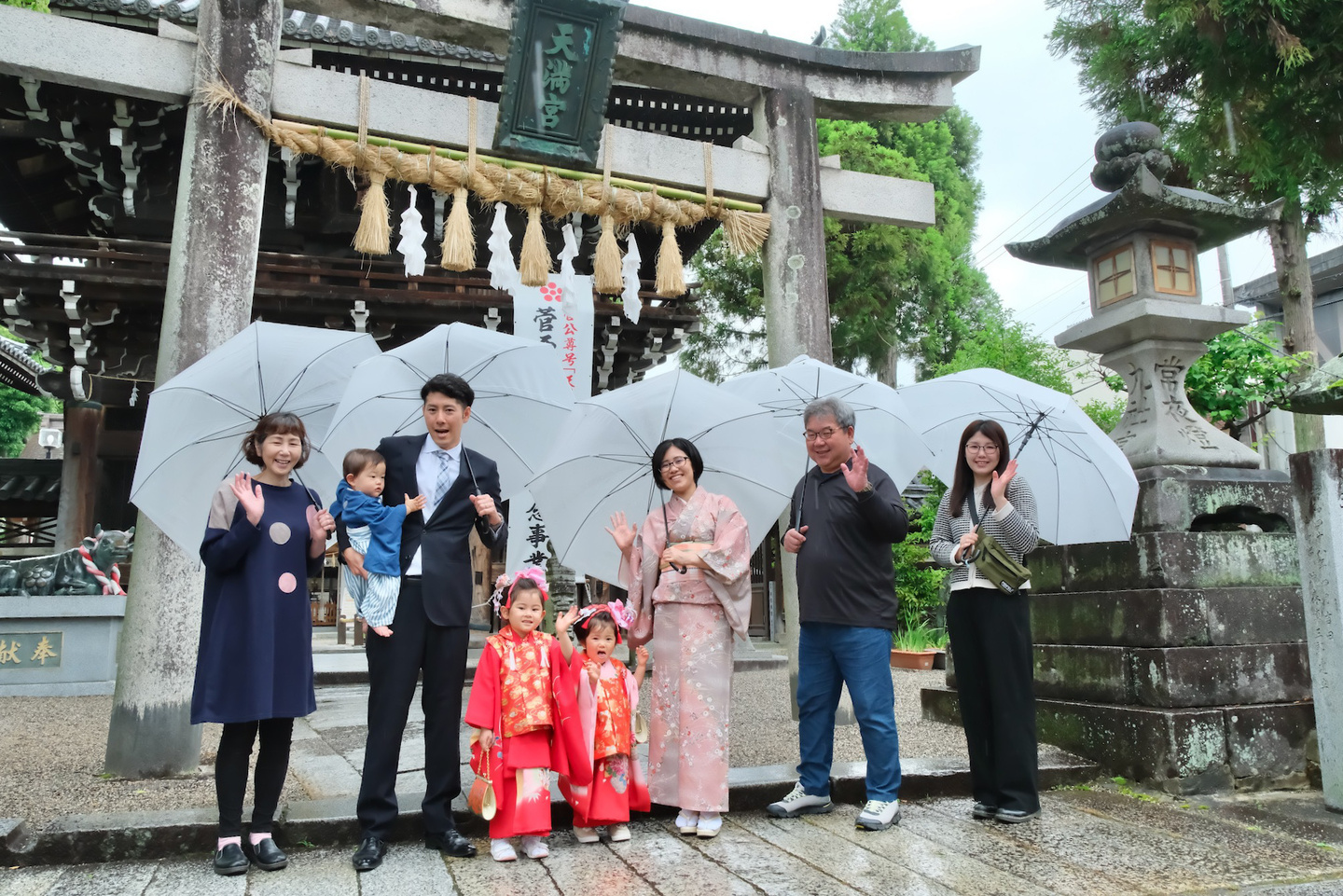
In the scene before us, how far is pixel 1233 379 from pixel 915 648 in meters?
4.99

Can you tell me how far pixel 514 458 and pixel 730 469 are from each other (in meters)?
1.01

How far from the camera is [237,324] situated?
17.0 ft

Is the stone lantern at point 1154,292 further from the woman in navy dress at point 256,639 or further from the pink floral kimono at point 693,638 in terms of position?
the woman in navy dress at point 256,639

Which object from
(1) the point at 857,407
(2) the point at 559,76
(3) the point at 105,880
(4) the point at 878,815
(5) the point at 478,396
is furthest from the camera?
(2) the point at 559,76

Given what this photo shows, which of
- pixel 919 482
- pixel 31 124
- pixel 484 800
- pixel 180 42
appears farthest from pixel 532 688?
pixel 919 482

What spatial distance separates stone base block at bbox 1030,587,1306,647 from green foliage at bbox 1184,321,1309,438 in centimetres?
394

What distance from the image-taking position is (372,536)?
336 cm

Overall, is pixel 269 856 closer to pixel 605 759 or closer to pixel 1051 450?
pixel 605 759

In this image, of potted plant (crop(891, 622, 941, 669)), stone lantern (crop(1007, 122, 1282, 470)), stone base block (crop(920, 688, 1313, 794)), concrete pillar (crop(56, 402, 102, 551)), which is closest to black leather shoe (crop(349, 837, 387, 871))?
stone base block (crop(920, 688, 1313, 794))

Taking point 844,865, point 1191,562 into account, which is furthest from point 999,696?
point 1191,562

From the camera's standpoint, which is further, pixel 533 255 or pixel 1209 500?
pixel 533 255

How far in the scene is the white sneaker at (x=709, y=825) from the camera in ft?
11.8

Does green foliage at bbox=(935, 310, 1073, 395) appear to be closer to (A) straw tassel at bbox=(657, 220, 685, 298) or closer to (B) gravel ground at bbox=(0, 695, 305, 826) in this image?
(A) straw tassel at bbox=(657, 220, 685, 298)

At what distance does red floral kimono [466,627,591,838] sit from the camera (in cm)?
341
